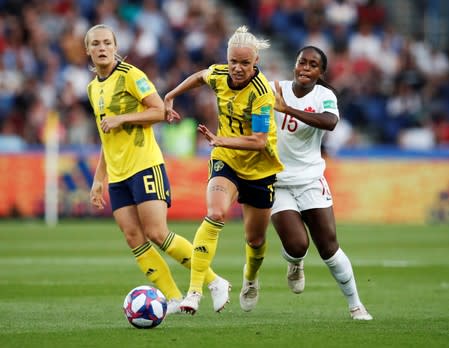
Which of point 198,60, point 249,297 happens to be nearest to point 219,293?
point 249,297

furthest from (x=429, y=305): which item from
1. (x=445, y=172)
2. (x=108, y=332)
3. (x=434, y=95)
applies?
(x=434, y=95)

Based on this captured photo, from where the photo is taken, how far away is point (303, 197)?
988 centimetres

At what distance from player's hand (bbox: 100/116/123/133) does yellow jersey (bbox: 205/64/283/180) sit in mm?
897

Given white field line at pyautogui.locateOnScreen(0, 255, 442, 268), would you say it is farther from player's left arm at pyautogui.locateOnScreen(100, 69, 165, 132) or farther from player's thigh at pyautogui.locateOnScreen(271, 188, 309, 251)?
player's left arm at pyautogui.locateOnScreen(100, 69, 165, 132)

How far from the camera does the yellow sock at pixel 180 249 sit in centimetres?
958

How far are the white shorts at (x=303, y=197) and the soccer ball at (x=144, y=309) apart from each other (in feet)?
5.68

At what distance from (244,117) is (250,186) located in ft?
2.09

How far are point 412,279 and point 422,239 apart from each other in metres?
6.11

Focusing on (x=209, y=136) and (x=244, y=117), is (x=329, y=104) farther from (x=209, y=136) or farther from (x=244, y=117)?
(x=209, y=136)

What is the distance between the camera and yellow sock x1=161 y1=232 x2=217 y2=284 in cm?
958

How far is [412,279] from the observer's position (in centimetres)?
1325

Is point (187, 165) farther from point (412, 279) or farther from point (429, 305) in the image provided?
point (429, 305)

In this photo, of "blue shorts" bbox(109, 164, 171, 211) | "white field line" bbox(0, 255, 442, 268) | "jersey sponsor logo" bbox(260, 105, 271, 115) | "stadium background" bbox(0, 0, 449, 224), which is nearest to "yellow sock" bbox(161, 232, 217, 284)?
"blue shorts" bbox(109, 164, 171, 211)

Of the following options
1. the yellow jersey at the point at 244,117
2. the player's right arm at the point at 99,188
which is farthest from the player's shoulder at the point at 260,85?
the player's right arm at the point at 99,188
